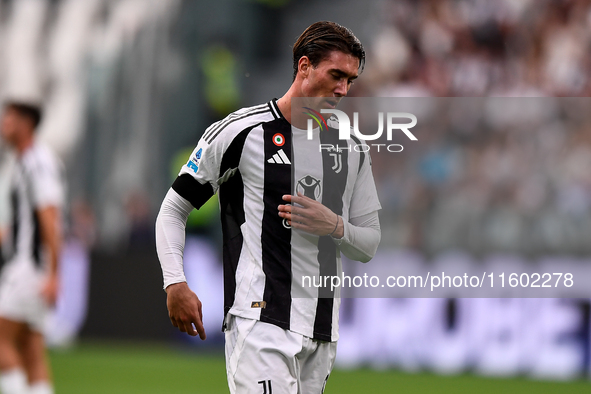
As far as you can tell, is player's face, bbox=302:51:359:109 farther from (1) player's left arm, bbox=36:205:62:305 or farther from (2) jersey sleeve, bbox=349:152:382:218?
(1) player's left arm, bbox=36:205:62:305

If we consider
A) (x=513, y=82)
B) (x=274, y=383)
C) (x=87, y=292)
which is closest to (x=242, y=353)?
(x=274, y=383)

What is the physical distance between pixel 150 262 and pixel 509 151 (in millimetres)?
4855

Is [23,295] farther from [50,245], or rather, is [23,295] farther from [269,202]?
[269,202]

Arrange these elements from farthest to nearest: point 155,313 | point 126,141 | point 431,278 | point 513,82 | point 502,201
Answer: point 126,141 < point 155,313 < point 513,82 < point 502,201 < point 431,278

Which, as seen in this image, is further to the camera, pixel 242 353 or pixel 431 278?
pixel 431 278

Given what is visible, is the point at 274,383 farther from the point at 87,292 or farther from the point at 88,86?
the point at 88,86

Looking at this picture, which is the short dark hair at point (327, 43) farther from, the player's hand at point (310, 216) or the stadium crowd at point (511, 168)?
the stadium crowd at point (511, 168)

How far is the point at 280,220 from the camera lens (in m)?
3.38

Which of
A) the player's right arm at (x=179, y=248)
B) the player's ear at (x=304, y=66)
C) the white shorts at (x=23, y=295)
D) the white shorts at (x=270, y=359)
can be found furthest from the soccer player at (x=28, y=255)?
the player's ear at (x=304, y=66)

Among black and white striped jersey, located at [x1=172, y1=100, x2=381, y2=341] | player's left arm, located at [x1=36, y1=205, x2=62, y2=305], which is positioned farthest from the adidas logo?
player's left arm, located at [x1=36, y1=205, x2=62, y2=305]

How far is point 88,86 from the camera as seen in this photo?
51.1ft

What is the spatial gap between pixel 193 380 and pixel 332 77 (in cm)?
631

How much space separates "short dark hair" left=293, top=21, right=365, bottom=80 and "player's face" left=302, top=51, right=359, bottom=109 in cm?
2

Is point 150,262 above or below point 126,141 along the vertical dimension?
below
